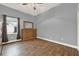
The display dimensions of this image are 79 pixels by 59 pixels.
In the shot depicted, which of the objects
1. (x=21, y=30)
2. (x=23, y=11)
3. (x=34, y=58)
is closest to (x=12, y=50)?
(x=21, y=30)

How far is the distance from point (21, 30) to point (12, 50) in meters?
0.48

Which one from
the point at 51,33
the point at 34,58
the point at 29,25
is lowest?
the point at 34,58

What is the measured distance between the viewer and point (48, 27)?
260cm

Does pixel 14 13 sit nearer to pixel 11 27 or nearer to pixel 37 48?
pixel 11 27

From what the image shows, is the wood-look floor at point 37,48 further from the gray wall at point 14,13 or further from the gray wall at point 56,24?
the gray wall at point 14,13

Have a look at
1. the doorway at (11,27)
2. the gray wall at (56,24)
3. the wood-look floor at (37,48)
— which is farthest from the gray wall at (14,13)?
the wood-look floor at (37,48)

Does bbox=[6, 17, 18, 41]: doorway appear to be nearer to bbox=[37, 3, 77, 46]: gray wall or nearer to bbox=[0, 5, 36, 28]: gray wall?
bbox=[0, 5, 36, 28]: gray wall

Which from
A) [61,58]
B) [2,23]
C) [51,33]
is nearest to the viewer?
[61,58]

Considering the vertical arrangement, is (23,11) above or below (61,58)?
above

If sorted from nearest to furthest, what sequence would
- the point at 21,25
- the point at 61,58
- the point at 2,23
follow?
the point at 61,58, the point at 2,23, the point at 21,25

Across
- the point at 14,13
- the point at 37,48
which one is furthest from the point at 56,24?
the point at 14,13

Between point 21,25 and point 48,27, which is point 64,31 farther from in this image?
point 21,25

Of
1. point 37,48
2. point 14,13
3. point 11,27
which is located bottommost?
point 37,48

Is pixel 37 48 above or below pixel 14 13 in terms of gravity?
below
